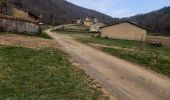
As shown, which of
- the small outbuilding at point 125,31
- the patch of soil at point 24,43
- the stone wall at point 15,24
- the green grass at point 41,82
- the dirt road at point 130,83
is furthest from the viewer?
the small outbuilding at point 125,31

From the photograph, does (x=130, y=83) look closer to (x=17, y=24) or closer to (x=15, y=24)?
(x=15, y=24)

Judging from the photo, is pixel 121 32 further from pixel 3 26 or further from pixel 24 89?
pixel 24 89

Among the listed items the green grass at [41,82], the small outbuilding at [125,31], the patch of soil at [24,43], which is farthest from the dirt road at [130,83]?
the small outbuilding at [125,31]

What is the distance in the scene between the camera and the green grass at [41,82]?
11.1 m

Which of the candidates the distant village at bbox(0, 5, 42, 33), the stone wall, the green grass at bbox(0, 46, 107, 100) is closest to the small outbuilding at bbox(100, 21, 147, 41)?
the distant village at bbox(0, 5, 42, 33)

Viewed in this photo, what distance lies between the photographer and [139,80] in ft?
51.1

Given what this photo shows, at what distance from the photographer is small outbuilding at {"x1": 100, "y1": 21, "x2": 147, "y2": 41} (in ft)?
213

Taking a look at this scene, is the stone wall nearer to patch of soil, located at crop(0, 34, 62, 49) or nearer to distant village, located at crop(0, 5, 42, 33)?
distant village, located at crop(0, 5, 42, 33)

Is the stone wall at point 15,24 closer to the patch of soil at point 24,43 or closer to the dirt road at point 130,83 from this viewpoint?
the patch of soil at point 24,43

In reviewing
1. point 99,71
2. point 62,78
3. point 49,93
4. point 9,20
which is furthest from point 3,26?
point 49,93

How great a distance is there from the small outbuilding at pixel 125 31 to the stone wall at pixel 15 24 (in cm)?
2258

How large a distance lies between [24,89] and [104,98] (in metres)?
2.62

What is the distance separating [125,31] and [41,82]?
53124mm

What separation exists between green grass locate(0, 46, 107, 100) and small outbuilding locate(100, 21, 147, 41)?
156 feet
